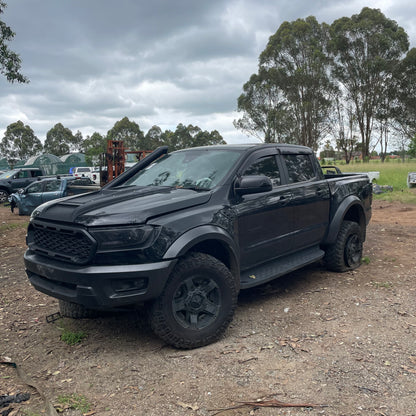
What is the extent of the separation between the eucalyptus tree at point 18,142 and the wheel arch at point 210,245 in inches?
2692

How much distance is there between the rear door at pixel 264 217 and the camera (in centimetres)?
404

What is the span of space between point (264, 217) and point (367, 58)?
4070cm

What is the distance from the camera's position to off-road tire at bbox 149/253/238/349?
3.31 meters

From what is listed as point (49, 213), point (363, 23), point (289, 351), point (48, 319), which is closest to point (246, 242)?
point (289, 351)

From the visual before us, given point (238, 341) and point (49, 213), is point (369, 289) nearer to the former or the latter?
point (238, 341)

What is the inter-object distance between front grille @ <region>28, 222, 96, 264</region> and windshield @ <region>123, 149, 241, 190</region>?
1.20 m

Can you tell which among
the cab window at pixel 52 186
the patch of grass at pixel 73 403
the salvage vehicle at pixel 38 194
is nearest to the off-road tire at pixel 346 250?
the patch of grass at pixel 73 403

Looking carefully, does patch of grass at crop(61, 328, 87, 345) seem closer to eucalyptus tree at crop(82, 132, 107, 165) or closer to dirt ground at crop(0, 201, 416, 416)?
dirt ground at crop(0, 201, 416, 416)

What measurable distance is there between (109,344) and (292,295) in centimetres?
225

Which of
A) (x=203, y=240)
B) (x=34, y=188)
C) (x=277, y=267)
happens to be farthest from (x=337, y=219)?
(x=34, y=188)

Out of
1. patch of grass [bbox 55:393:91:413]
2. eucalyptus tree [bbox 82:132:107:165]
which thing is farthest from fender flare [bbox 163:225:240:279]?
eucalyptus tree [bbox 82:132:107:165]

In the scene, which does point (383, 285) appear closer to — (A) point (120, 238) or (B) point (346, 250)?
(B) point (346, 250)

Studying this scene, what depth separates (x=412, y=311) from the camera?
4254mm

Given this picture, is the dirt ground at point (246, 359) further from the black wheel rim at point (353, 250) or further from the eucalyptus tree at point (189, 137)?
the eucalyptus tree at point (189, 137)
